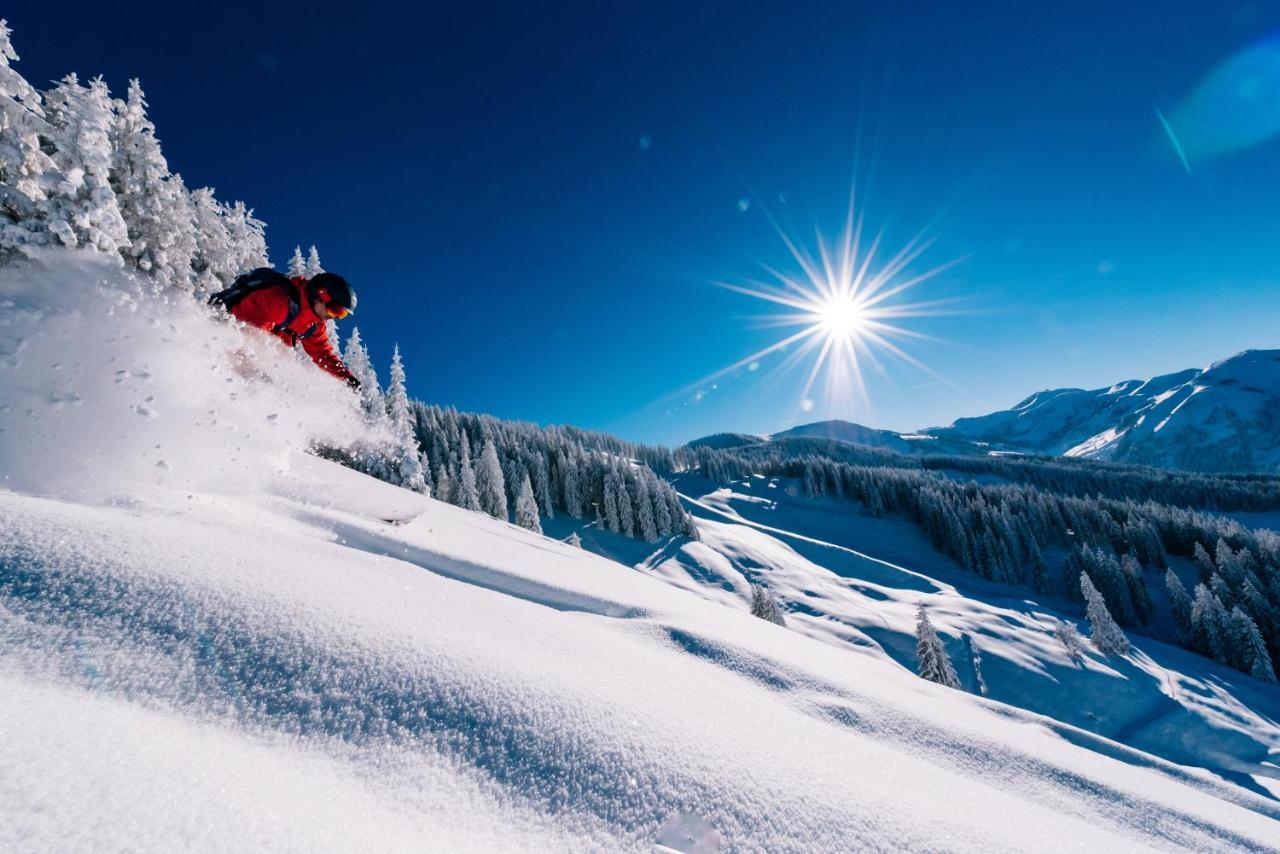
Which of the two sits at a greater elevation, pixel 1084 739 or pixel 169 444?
pixel 169 444

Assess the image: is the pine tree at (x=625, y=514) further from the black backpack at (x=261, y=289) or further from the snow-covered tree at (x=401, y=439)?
the black backpack at (x=261, y=289)

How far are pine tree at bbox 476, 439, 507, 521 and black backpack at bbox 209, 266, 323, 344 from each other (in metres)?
40.7

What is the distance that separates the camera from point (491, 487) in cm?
4994

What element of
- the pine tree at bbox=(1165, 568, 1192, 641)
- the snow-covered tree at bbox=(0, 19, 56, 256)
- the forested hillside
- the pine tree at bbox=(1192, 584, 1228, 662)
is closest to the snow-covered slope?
the pine tree at bbox=(1192, 584, 1228, 662)

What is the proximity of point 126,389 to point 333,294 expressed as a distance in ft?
10.7

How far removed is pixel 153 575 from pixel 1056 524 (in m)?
119

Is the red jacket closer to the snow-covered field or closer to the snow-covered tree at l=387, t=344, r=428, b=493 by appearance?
the snow-covered field

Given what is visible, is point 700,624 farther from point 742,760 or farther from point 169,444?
point 169,444

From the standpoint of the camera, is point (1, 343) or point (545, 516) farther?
point (545, 516)

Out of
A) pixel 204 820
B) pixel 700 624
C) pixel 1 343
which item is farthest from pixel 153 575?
pixel 1 343

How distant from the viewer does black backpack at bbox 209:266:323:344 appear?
832 centimetres

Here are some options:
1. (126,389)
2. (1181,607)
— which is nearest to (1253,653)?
(1181,607)

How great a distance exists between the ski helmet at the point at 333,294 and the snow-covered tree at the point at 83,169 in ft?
21.0

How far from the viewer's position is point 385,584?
385cm
